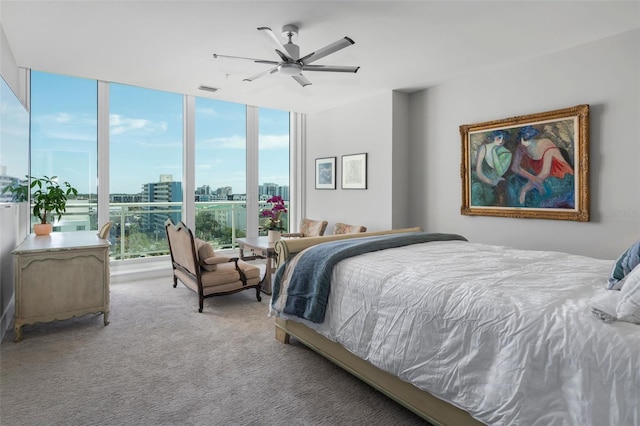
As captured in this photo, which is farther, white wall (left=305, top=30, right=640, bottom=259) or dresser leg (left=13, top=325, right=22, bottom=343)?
white wall (left=305, top=30, right=640, bottom=259)

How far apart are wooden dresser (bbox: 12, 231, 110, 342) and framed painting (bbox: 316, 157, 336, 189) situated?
3.61 meters

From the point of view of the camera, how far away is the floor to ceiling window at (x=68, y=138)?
15.4ft

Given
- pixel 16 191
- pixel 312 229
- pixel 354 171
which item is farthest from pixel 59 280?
pixel 354 171

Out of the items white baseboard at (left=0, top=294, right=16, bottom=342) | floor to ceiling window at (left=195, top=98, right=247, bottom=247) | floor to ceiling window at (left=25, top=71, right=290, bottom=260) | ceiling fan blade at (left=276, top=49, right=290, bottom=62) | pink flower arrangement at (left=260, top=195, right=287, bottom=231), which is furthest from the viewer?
floor to ceiling window at (left=195, top=98, right=247, bottom=247)

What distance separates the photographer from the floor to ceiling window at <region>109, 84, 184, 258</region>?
5.28 metres

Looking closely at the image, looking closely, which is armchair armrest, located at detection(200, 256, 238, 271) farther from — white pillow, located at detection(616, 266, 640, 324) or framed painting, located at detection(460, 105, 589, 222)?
white pillow, located at detection(616, 266, 640, 324)

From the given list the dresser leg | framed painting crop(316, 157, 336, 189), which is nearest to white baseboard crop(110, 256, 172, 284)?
the dresser leg

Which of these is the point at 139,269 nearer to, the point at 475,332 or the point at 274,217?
the point at 274,217

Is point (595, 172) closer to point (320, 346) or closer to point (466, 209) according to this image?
point (466, 209)

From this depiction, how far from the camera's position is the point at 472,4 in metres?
2.88

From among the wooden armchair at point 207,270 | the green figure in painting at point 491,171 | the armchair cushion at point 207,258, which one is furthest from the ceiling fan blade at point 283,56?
the green figure in painting at point 491,171

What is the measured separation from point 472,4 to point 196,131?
435 cm

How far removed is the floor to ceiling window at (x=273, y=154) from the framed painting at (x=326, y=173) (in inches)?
Answer: 27.5

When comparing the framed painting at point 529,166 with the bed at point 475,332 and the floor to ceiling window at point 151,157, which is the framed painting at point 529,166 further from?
the floor to ceiling window at point 151,157
